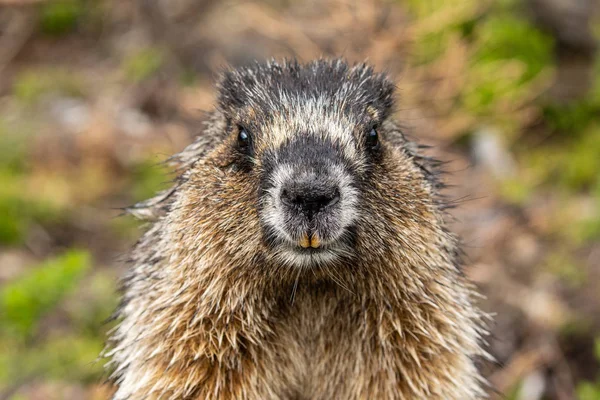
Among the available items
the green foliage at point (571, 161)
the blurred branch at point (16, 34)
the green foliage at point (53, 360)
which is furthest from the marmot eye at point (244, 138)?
the blurred branch at point (16, 34)

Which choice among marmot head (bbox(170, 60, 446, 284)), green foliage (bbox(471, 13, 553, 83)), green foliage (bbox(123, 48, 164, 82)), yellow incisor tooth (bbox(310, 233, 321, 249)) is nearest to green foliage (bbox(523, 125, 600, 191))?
green foliage (bbox(471, 13, 553, 83))

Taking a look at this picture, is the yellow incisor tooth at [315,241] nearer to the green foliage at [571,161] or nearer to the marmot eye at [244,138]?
the marmot eye at [244,138]

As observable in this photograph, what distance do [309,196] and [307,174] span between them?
0.34 feet

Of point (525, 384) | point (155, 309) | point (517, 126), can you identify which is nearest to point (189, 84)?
point (517, 126)

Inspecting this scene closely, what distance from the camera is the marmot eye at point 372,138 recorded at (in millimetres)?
3863

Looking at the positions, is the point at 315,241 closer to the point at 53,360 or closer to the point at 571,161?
the point at 53,360

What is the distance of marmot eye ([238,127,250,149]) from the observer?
12.6ft

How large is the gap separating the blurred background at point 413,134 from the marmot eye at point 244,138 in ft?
7.33

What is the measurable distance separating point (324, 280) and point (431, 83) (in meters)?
6.63

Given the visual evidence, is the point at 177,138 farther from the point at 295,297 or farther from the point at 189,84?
the point at 295,297

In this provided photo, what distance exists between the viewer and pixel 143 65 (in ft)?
42.3

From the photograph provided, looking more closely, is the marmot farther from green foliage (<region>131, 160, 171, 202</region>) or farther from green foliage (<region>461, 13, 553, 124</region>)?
green foliage (<region>461, 13, 553, 124</region>)

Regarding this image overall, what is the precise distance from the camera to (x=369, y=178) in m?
3.71

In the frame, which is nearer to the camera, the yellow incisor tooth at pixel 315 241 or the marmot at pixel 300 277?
the yellow incisor tooth at pixel 315 241
